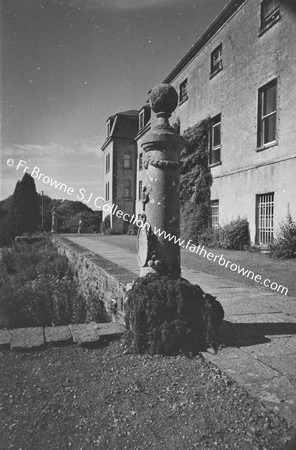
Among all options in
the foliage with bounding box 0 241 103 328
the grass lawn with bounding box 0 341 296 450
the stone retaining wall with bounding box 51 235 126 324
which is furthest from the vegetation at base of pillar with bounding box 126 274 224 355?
the foliage with bounding box 0 241 103 328

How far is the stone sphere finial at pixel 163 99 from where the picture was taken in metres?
3.30

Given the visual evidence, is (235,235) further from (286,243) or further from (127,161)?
(127,161)

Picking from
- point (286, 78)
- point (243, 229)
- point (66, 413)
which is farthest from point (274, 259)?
point (66, 413)

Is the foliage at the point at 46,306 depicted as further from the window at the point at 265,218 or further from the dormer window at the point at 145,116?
the dormer window at the point at 145,116

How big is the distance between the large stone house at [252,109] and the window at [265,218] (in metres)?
0.03

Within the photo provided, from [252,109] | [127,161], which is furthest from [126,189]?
[252,109]

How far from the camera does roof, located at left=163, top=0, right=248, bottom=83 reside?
12037mm

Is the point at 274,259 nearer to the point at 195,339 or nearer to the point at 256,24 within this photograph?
the point at 195,339

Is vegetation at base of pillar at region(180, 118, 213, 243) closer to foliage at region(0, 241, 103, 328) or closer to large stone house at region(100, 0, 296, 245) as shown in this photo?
large stone house at region(100, 0, 296, 245)

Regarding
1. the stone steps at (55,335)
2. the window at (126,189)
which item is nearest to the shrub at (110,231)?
the window at (126,189)

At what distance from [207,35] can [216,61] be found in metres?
1.29

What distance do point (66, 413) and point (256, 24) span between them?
12.9 m

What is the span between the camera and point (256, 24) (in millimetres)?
11117

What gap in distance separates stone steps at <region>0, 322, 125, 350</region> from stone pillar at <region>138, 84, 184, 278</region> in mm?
755
